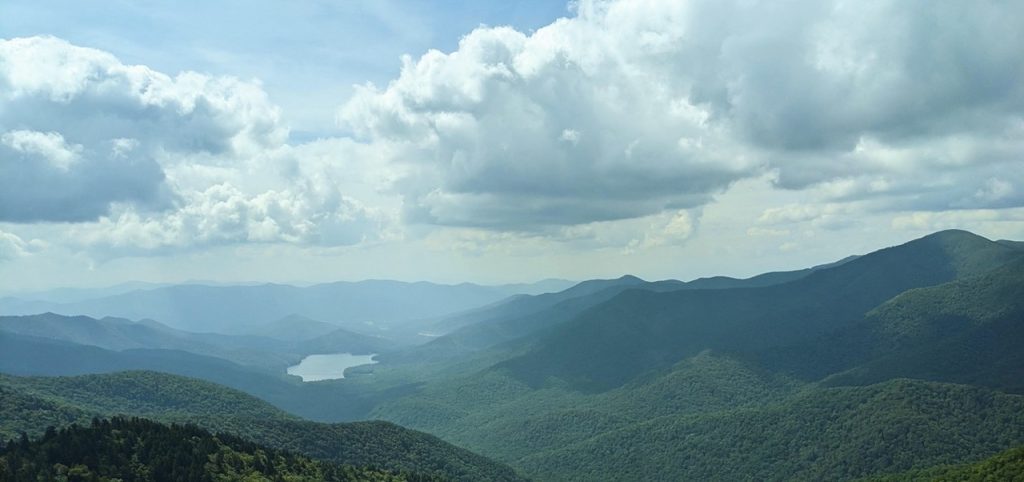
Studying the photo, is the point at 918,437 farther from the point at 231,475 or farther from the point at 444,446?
the point at 231,475

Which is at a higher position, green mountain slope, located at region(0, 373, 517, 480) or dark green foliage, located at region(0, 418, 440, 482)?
dark green foliage, located at region(0, 418, 440, 482)

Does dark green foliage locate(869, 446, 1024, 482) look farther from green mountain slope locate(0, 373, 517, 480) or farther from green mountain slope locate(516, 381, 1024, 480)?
green mountain slope locate(0, 373, 517, 480)

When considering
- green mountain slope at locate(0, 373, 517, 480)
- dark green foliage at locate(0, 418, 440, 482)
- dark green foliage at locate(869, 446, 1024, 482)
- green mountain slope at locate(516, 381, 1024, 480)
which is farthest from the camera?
green mountain slope at locate(516, 381, 1024, 480)

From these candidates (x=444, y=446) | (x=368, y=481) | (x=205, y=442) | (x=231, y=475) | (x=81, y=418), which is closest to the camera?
(x=231, y=475)

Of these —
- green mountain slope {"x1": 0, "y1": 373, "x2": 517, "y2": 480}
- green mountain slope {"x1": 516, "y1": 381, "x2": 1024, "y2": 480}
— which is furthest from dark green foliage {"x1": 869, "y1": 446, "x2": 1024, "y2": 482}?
green mountain slope {"x1": 0, "y1": 373, "x2": 517, "y2": 480}

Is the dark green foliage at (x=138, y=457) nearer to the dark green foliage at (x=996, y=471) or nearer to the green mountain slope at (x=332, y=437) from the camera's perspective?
the green mountain slope at (x=332, y=437)

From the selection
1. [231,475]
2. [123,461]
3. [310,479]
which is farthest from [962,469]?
[123,461]

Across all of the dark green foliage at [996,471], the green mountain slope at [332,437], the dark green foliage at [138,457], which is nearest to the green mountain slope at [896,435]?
the dark green foliage at [996,471]

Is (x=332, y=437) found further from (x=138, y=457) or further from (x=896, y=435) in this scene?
(x=896, y=435)
